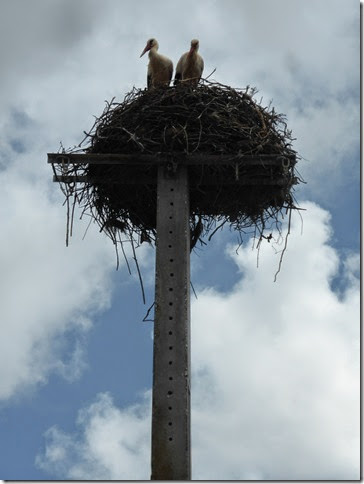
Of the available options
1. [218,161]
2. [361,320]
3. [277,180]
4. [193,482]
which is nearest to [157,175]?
[218,161]

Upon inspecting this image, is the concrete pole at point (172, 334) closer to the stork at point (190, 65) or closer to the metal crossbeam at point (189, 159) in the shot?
the metal crossbeam at point (189, 159)

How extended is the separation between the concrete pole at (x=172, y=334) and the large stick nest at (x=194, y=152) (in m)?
0.31

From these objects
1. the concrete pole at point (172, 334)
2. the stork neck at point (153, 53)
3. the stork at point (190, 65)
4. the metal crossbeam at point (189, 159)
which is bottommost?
the concrete pole at point (172, 334)

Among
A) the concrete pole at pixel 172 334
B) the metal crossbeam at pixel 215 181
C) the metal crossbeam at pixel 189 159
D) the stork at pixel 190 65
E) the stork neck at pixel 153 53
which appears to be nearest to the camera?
the concrete pole at pixel 172 334

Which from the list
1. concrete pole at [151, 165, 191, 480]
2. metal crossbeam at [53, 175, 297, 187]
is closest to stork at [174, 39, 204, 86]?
metal crossbeam at [53, 175, 297, 187]

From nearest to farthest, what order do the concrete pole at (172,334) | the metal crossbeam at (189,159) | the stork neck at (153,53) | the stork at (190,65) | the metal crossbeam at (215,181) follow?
the concrete pole at (172,334) → the metal crossbeam at (189,159) → the metal crossbeam at (215,181) → the stork at (190,65) → the stork neck at (153,53)

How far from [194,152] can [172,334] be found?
1450mm

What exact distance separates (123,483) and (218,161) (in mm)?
2533

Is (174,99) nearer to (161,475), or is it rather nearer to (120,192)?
(120,192)

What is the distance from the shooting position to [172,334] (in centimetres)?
572

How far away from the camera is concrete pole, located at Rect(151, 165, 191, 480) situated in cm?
533

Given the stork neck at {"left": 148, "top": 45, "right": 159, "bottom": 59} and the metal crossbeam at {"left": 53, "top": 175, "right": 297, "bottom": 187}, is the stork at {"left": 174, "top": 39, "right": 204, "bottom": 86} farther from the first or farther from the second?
the metal crossbeam at {"left": 53, "top": 175, "right": 297, "bottom": 187}

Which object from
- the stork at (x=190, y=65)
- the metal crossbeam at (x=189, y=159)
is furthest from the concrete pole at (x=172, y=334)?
the stork at (x=190, y=65)

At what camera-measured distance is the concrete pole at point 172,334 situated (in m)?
5.33
